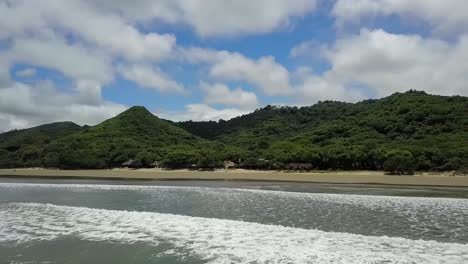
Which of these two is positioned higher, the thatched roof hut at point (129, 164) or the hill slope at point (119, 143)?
the hill slope at point (119, 143)

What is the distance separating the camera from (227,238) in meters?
13.0

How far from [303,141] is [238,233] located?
7636 centimetres

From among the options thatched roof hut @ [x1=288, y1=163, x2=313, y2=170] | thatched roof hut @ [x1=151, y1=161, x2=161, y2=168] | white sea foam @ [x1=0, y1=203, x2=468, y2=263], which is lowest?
white sea foam @ [x1=0, y1=203, x2=468, y2=263]

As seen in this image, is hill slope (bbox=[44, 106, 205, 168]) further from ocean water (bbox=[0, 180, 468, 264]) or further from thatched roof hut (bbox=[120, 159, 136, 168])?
ocean water (bbox=[0, 180, 468, 264])

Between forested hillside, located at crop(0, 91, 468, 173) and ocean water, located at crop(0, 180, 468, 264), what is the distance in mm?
32396

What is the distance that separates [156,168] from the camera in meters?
73.8

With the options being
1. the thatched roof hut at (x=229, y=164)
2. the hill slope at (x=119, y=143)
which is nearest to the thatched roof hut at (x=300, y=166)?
the thatched roof hut at (x=229, y=164)

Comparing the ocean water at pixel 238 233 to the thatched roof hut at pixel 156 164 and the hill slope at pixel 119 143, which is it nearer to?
the thatched roof hut at pixel 156 164

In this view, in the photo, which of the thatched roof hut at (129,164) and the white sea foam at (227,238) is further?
the thatched roof hut at (129,164)

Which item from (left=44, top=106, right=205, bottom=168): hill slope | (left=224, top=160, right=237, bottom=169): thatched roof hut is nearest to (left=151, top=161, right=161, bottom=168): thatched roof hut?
(left=44, top=106, right=205, bottom=168): hill slope

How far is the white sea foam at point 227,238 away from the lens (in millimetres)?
10656

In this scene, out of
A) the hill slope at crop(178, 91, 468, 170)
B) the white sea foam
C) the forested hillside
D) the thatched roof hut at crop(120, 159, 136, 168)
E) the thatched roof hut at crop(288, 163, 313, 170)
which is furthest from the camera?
the thatched roof hut at crop(120, 159, 136, 168)

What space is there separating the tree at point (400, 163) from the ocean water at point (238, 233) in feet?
86.5

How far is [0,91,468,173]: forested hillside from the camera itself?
180ft
